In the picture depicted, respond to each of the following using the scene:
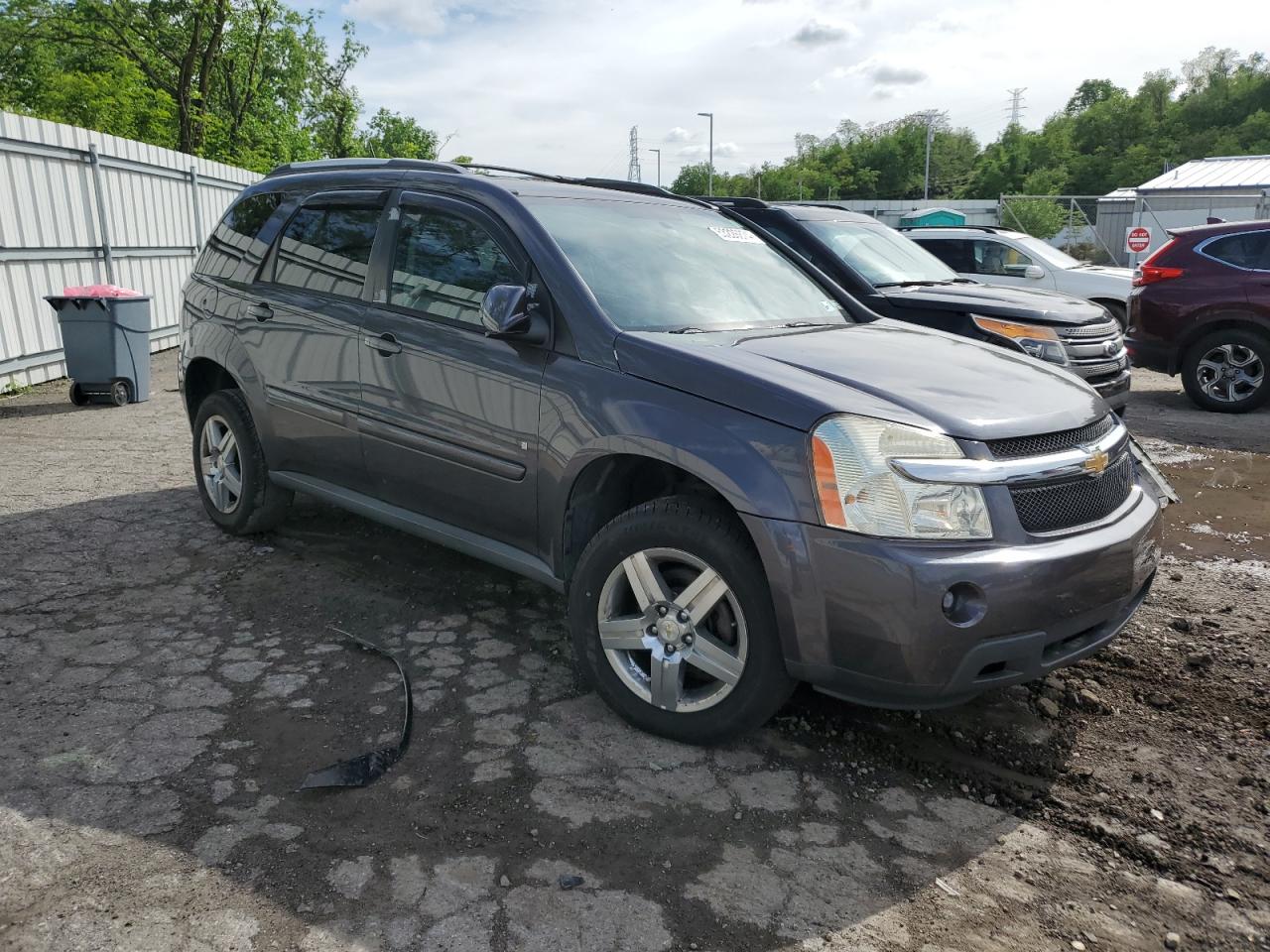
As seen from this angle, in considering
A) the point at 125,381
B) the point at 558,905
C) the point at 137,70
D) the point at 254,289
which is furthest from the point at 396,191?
the point at 137,70

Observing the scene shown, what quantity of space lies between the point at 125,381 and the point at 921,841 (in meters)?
8.61

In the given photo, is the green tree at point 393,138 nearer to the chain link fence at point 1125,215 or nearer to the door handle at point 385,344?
the chain link fence at point 1125,215

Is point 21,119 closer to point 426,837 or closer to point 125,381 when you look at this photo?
point 125,381

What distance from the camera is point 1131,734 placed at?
331cm

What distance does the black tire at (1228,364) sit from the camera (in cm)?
914

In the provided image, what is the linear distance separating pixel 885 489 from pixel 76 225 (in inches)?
417

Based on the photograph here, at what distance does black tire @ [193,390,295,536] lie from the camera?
4.87 metres

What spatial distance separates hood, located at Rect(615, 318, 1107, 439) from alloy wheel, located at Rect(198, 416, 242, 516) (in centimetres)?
264

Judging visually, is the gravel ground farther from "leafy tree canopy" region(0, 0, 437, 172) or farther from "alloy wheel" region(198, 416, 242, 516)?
"leafy tree canopy" region(0, 0, 437, 172)

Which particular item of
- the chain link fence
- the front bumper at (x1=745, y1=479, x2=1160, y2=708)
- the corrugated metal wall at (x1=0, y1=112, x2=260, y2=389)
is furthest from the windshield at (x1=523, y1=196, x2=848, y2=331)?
→ the chain link fence

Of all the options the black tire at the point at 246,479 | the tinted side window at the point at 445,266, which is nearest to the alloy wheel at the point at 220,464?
the black tire at the point at 246,479

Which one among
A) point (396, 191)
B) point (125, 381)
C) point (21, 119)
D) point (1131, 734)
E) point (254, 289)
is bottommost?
point (1131, 734)

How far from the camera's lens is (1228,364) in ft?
30.6

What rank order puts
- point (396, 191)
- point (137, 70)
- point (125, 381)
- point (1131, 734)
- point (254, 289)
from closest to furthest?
point (1131, 734), point (396, 191), point (254, 289), point (125, 381), point (137, 70)
